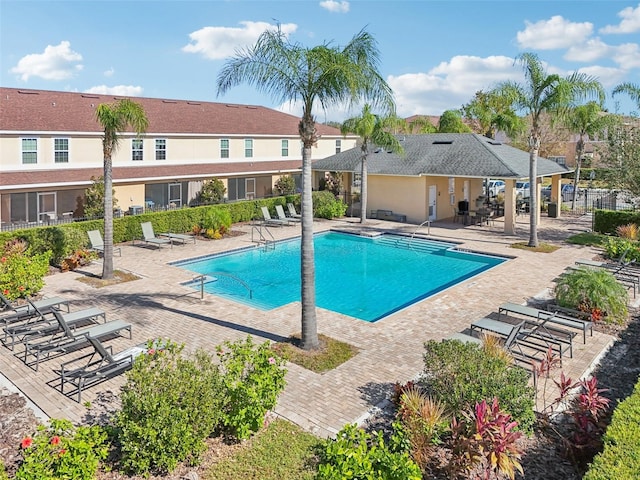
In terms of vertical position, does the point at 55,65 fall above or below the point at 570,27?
above

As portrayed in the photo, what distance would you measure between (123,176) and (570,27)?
26668 millimetres

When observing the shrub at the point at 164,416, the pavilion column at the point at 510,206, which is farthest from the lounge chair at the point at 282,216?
the shrub at the point at 164,416

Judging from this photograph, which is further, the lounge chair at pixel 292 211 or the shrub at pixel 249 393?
the lounge chair at pixel 292 211

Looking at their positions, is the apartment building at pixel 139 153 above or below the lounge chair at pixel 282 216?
above

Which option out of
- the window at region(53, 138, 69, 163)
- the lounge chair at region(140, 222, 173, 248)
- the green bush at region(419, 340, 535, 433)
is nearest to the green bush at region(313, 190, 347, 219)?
the lounge chair at region(140, 222, 173, 248)

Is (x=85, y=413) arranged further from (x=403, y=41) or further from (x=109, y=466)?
(x=403, y=41)

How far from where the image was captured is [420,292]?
59.4 ft

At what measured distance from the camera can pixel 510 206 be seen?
27578mm

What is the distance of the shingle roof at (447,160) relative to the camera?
2856cm

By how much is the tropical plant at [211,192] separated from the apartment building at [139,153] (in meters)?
0.48

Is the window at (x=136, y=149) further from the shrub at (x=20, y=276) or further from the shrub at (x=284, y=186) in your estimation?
the shrub at (x=20, y=276)

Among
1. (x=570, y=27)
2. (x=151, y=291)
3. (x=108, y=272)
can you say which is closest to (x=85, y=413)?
(x=151, y=291)

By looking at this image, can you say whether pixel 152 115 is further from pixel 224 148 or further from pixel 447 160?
pixel 447 160

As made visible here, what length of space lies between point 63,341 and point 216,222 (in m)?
15.9
